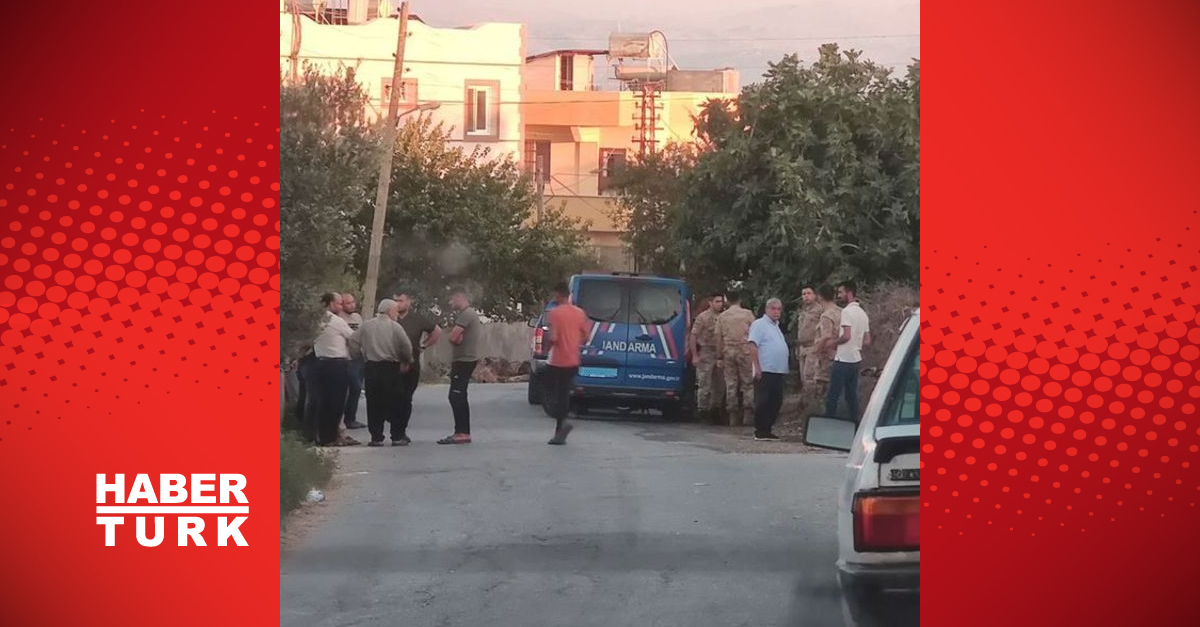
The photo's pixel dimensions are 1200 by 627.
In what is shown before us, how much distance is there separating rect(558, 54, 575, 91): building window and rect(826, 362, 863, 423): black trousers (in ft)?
39.4

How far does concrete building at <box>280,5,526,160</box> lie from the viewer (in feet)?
47.9

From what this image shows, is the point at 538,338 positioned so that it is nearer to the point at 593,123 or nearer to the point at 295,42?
the point at 593,123

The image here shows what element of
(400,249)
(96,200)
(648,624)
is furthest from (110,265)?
(400,249)

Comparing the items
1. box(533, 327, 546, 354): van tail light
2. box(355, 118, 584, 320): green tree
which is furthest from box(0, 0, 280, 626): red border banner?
box(355, 118, 584, 320): green tree

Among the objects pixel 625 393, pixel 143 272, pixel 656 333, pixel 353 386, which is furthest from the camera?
pixel 656 333

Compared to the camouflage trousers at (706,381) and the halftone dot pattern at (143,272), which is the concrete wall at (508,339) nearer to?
the camouflage trousers at (706,381)

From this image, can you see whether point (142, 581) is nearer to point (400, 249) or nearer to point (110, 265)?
point (110, 265)

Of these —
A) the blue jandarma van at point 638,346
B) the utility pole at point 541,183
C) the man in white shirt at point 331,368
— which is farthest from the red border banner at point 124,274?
the utility pole at point 541,183

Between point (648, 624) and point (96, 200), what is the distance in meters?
2.80

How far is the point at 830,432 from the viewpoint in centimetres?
521

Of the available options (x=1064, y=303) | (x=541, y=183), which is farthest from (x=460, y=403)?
(x=541, y=183)

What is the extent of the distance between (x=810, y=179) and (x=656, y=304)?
11.4 feet

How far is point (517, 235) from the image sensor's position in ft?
90.0

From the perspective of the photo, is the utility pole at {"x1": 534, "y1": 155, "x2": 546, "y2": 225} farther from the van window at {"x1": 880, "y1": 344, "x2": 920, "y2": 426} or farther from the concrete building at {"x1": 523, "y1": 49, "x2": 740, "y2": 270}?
the van window at {"x1": 880, "y1": 344, "x2": 920, "y2": 426}
